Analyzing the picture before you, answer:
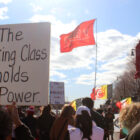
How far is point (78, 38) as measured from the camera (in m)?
9.55

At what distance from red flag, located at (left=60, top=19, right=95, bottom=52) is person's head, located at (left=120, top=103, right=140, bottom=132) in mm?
6705

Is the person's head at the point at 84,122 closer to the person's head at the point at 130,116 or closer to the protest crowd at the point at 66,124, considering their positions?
the protest crowd at the point at 66,124

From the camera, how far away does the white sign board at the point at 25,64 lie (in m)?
3.62

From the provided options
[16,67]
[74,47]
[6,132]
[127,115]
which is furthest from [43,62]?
[74,47]

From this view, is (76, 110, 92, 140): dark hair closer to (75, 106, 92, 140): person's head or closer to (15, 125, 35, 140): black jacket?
(75, 106, 92, 140): person's head

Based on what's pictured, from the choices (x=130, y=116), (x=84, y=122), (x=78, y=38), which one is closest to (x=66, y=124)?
(x=84, y=122)

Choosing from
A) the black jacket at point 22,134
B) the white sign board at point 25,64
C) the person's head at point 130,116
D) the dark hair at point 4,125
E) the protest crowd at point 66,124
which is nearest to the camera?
the dark hair at point 4,125

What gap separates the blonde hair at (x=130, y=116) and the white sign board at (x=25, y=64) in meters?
1.30

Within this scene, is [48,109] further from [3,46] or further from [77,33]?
[77,33]

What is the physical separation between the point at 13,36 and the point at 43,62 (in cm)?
71

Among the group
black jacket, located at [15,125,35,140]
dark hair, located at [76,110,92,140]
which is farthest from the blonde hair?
black jacket, located at [15,125,35,140]

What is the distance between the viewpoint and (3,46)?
3963mm

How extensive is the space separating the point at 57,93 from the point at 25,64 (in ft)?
24.7

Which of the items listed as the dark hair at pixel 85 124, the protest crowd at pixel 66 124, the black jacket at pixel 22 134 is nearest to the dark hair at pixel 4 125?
the protest crowd at pixel 66 124
